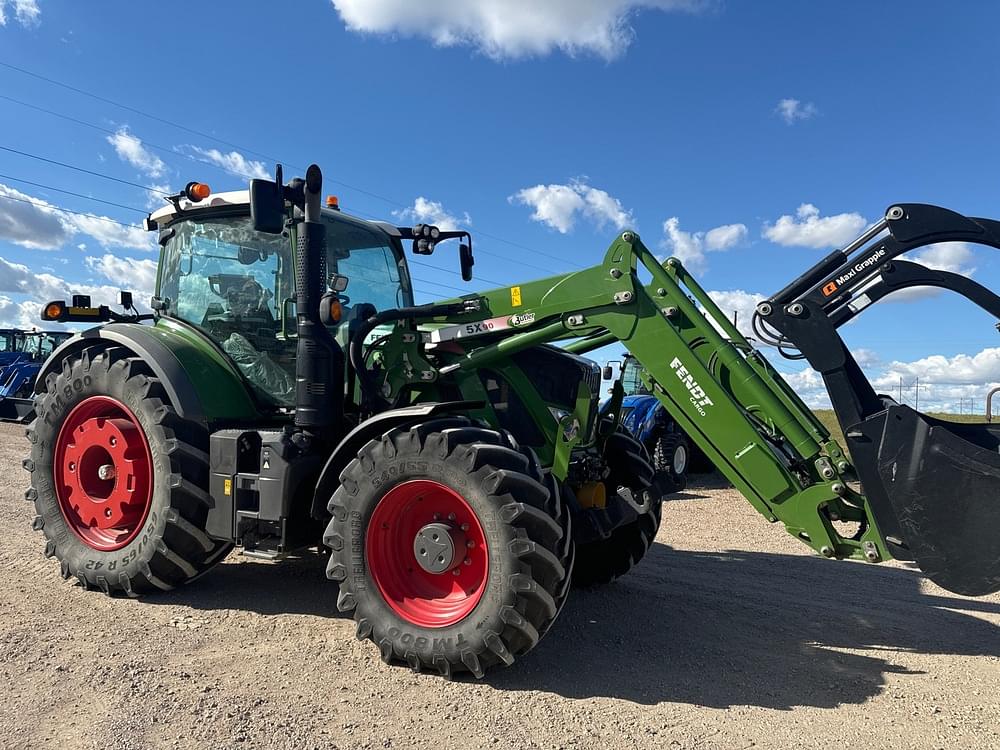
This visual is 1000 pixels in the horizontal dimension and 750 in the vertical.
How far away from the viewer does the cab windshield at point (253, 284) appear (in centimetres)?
521

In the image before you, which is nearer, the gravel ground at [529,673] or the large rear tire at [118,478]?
the gravel ground at [529,673]

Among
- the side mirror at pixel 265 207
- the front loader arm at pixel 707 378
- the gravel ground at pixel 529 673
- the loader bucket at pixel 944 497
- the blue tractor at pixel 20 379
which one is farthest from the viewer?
the blue tractor at pixel 20 379

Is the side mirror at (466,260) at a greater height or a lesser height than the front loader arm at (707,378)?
greater

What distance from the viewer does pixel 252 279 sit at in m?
5.33

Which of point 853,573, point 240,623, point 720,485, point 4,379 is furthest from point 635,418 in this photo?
point 4,379

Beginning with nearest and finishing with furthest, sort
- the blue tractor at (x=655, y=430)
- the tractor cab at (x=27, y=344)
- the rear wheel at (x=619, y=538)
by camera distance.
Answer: the rear wheel at (x=619, y=538)
the blue tractor at (x=655, y=430)
the tractor cab at (x=27, y=344)

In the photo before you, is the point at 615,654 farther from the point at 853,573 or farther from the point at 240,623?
the point at 853,573

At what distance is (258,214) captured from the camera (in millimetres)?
4316

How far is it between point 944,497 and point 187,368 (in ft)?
14.8

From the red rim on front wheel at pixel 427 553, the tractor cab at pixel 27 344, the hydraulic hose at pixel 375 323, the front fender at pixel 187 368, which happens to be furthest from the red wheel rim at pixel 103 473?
the tractor cab at pixel 27 344

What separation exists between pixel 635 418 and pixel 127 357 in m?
8.13

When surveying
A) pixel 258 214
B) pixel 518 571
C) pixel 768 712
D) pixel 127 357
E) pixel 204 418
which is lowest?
pixel 768 712

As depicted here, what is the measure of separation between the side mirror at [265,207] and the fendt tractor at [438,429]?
1 centimetres

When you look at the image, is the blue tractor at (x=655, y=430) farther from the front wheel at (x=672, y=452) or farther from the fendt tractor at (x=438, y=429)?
the fendt tractor at (x=438, y=429)
